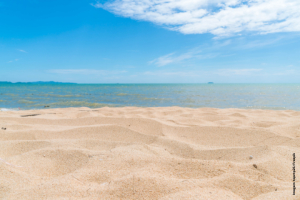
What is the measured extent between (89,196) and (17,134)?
2.37 metres

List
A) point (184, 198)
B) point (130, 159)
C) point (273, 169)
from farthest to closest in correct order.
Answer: point (130, 159) → point (273, 169) → point (184, 198)

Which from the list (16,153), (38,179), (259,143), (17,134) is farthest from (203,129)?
(17,134)

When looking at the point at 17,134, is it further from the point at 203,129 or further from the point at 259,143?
the point at 259,143

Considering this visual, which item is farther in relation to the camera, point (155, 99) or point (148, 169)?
point (155, 99)

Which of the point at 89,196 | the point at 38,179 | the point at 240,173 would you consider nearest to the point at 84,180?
the point at 89,196

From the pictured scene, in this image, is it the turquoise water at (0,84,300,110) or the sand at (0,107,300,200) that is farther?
the turquoise water at (0,84,300,110)

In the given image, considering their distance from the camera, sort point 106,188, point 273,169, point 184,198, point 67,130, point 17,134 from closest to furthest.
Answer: point 184,198
point 106,188
point 273,169
point 17,134
point 67,130

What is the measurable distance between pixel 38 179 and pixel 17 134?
5.80 ft

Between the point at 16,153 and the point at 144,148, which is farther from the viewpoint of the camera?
the point at 144,148

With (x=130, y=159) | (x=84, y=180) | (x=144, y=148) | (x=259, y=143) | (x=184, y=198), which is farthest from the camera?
(x=259, y=143)

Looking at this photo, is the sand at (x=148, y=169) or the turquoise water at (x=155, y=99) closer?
the sand at (x=148, y=169)

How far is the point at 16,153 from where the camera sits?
87.5 inches

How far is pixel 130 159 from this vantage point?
1.93 meters

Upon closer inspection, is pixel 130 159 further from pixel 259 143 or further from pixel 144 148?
pixel 259 143
